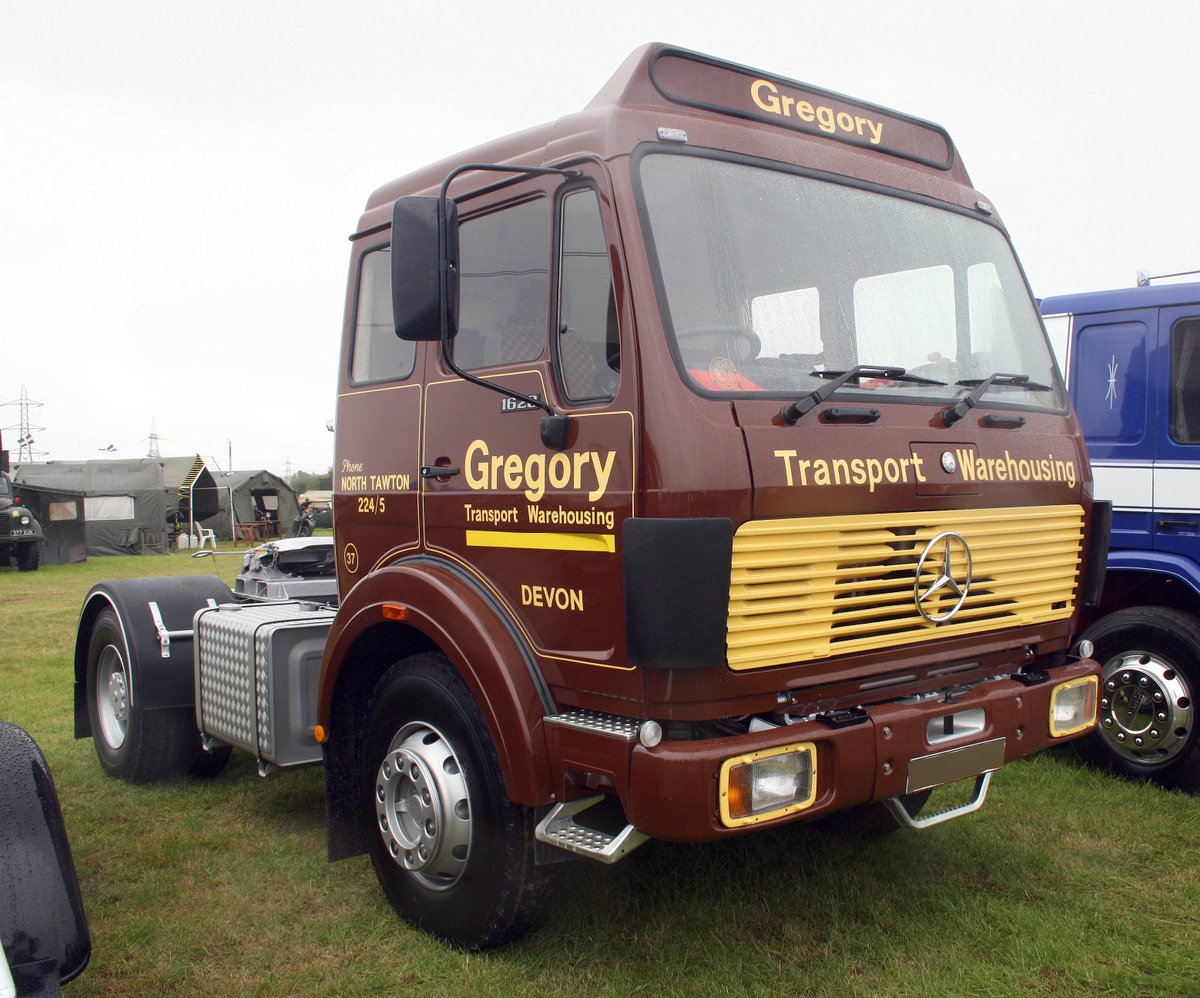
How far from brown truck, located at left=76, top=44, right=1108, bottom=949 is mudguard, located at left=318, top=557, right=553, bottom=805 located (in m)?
0.01

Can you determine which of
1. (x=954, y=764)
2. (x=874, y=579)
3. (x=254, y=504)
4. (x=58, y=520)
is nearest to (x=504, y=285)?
(x=874, y=579)

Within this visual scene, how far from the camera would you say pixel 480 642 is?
3.41m

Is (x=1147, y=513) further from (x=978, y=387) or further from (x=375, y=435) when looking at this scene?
(x=375, y=435)

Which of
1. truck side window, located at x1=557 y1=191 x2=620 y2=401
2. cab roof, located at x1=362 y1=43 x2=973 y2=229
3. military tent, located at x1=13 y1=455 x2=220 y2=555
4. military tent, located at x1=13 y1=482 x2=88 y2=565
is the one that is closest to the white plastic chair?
military tent, located at x1=13 y1=455 x2=220 y2=555

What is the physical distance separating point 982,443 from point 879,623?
75 centimetres

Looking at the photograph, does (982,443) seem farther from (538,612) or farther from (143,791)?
(143,791)

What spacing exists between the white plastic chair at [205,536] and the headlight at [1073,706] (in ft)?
99.3

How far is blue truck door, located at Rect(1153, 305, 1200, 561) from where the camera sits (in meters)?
5.37

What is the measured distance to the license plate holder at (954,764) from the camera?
10.9ft

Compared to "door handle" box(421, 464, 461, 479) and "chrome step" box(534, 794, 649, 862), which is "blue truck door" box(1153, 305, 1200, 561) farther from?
"door handle" box(421, 464, 461, 479)

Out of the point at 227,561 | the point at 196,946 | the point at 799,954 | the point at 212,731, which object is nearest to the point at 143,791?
the point at 212,731

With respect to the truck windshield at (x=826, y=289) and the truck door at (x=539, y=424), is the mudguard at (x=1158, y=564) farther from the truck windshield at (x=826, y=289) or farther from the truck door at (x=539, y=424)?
the truck door at (x=539, y=424)

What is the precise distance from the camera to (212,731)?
198 inches

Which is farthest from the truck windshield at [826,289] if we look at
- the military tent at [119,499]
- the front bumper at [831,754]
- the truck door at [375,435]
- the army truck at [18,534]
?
the military tent at [119,499]
